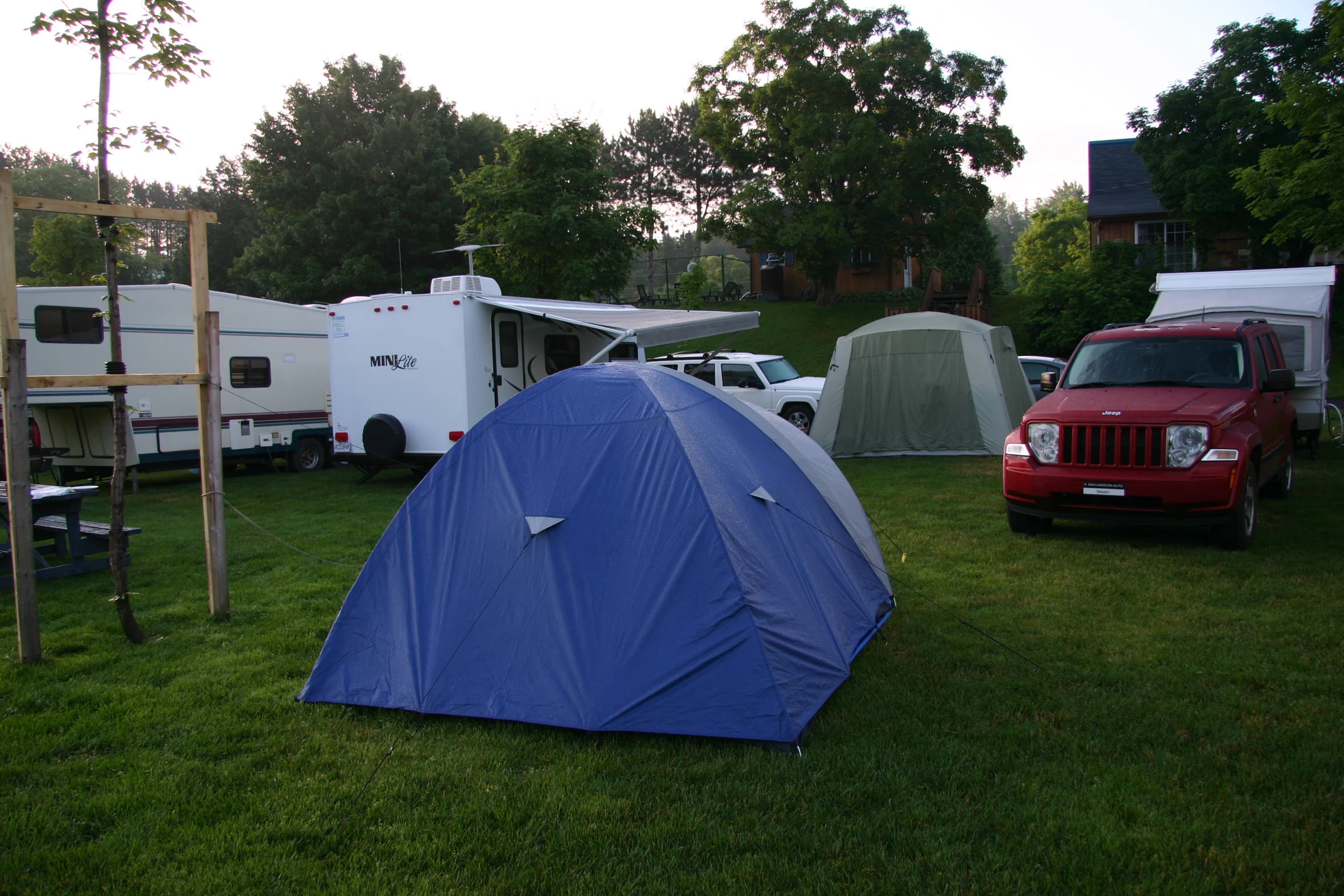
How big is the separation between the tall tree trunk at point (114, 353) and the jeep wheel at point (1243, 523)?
7944mm

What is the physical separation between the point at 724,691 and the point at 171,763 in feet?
8.15

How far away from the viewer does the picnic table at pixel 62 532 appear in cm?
730

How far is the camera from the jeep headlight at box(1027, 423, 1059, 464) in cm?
762

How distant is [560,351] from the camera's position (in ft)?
44.3

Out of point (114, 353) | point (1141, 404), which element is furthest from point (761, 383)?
point (114, 353)

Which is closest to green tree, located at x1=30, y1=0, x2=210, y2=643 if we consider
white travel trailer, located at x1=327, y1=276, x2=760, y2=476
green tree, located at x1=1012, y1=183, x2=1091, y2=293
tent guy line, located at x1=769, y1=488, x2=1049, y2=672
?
tent guy line, located at x1=769, y1=488, x2=1049, y2=672

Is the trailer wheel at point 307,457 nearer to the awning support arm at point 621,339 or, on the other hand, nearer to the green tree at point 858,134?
the awning support arm at point 621,339

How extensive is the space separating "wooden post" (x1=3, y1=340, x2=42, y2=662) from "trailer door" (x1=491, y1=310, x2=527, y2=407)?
289 inches

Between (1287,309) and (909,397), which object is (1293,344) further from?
(909,397)

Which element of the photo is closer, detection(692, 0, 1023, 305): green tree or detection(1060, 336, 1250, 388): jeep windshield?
detection(1060, 336, 1250, 388): jeep windshield

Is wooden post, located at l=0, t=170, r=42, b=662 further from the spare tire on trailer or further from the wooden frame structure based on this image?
the spare tire on trailer

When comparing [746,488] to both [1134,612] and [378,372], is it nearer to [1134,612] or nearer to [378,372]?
[1134,612]

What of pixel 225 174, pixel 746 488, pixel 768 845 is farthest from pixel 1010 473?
pixel 225 174

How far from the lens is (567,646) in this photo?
413cm
